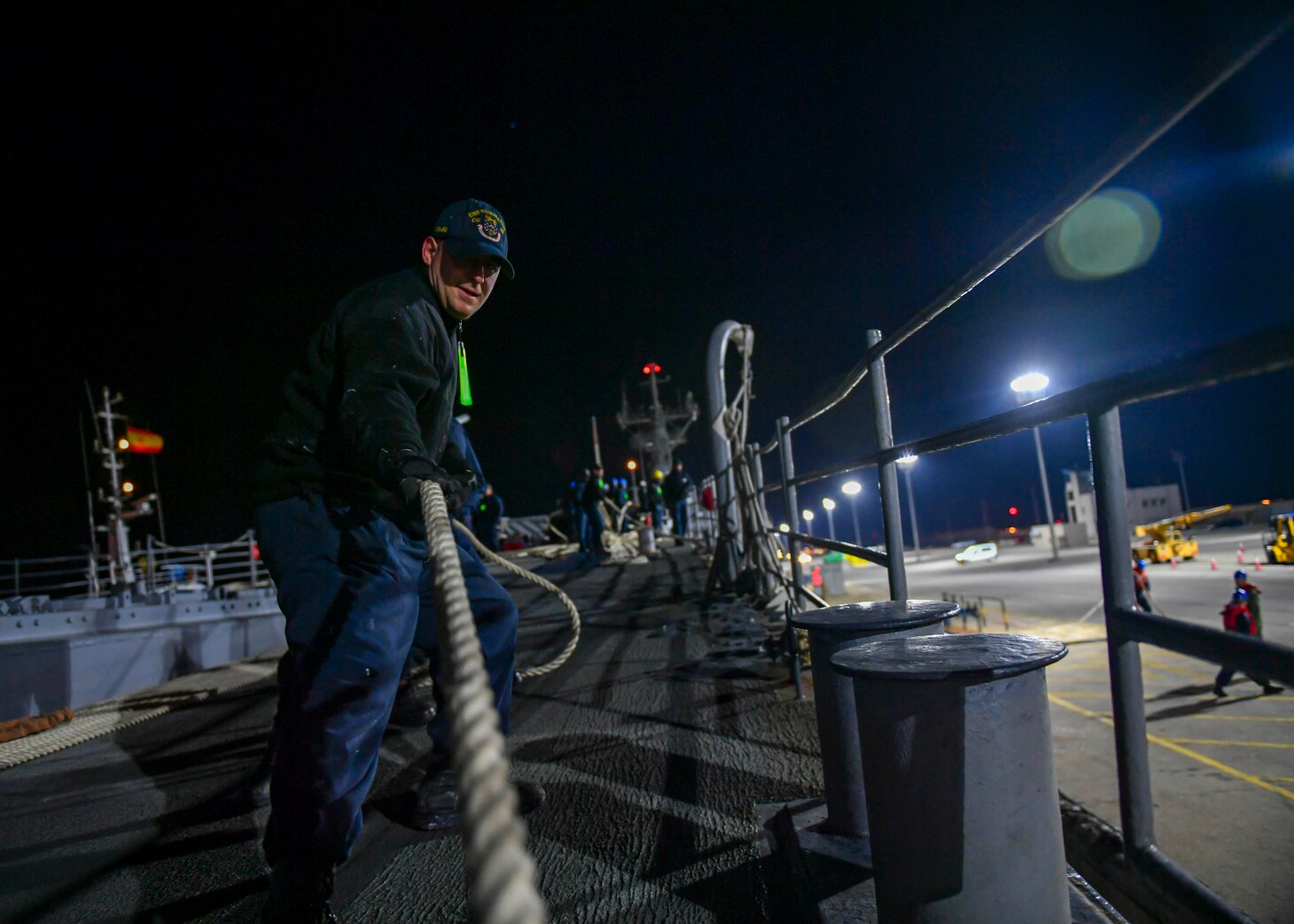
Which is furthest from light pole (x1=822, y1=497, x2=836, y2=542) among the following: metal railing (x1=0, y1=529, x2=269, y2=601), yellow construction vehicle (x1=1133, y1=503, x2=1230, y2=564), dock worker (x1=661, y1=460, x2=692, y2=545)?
yellow construction vehicle (x1=1133, y1=503, x2=1230, y2=564)

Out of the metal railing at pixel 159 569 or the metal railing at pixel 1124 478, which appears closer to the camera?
the metal railing at pixel 1124 478

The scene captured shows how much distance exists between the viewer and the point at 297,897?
4.87ft

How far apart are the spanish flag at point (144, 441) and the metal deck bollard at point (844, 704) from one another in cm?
3537

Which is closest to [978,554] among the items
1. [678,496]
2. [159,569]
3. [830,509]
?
[830,509]

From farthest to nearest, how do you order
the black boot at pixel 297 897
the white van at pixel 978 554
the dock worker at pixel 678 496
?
the white van at pixel 978 554
the dock worker at pixel 678 496
the black boot at pixel 297 897

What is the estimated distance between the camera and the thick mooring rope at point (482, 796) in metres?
0.57

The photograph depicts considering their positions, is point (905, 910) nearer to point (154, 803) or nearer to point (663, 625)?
point (154, 803)

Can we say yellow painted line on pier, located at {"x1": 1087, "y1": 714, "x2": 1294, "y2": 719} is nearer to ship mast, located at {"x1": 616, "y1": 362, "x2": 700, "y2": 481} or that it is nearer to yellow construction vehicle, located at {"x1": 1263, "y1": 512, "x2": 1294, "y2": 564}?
yellow construction vehicle, located at {"x1": 1263, "y1": 512, "x2": 1294, "y2": 564}

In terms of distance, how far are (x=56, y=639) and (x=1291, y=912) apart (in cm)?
1430

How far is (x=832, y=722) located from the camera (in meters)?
1.70

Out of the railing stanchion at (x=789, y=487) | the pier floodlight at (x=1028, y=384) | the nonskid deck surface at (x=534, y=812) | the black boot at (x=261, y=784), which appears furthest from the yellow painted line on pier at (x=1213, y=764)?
the pier floodlight at (x=1028, y=384)

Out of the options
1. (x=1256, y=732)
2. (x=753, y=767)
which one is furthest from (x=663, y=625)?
(x=1256, y=732)

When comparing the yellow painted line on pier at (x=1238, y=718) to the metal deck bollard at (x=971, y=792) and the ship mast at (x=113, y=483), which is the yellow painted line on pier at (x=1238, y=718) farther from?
the ship mast at (x=113, y=483)

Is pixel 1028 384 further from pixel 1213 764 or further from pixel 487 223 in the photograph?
pixel 487 223
